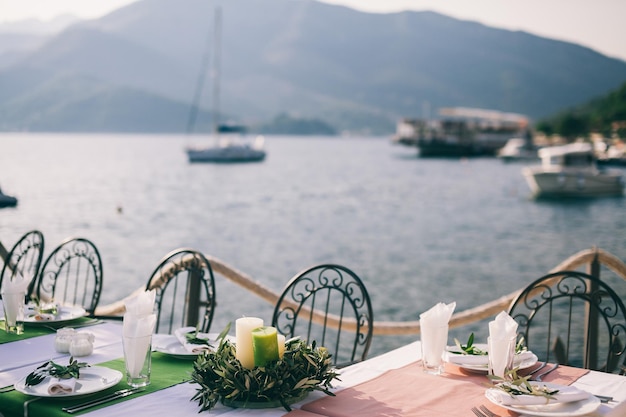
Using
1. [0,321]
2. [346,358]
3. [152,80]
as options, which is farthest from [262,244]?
[152,80]

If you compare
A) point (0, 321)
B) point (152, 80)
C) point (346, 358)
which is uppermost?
point (152, 80)

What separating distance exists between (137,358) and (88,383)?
180mm

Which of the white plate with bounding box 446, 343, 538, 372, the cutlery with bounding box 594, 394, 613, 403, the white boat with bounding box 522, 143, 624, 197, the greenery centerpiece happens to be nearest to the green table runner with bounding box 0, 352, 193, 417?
the greenery centerpiece

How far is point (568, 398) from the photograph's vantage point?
7.07 ft

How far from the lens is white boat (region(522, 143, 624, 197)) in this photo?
44.3 metres

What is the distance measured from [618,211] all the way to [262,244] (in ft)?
80.4

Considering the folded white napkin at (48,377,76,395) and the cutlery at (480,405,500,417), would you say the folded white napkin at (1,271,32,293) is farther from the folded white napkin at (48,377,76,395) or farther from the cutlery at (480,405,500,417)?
the cutlery at (480,405,500,417)

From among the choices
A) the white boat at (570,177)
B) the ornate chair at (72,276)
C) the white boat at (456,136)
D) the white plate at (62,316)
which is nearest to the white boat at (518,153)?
the white boat at (456,136)

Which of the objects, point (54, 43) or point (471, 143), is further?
point (54, 43)

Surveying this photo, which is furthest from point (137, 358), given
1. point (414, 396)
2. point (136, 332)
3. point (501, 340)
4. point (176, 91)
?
point (176, 91)

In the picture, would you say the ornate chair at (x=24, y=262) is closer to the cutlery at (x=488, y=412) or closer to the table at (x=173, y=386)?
the table at (x=173, y=386)

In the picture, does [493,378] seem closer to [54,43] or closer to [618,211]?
[618,211]

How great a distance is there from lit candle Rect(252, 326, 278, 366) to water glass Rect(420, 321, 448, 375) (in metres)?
0.59

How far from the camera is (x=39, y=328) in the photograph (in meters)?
3.19
